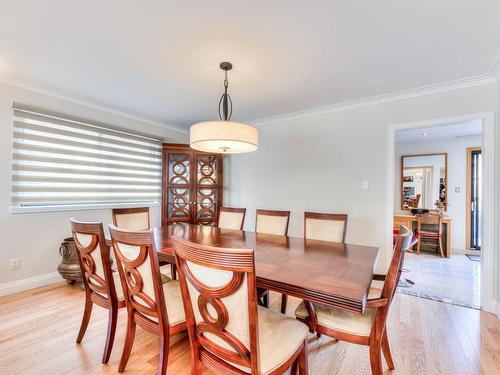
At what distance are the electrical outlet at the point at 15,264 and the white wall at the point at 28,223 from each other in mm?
27

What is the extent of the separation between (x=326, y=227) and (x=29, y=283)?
3.31 meters

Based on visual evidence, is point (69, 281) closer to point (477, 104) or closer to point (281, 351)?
point (281, 351)

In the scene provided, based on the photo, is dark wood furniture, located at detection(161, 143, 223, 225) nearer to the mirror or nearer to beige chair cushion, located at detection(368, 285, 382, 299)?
beige chair cushion, located at detection(368, 285, 382, 299)

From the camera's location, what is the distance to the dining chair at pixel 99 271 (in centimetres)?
151

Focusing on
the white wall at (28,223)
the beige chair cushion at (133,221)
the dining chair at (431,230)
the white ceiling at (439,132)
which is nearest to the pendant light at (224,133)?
the beige chair cushion at (133,221)

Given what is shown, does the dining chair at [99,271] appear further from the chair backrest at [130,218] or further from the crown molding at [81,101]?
the crown molding at [81,101]

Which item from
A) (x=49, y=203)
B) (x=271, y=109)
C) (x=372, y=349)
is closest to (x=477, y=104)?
(x=271, y=109)

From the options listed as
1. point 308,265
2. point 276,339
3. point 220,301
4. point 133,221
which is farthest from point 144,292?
point 133,221

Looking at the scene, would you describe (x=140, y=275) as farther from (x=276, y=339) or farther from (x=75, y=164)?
(x=75, y=164)

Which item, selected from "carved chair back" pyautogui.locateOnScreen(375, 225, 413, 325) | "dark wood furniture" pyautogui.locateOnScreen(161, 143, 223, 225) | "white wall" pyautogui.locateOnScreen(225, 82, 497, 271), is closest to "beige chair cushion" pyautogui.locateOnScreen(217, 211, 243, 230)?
"white wall" pyautogui.locateOnScreen(225, 82, 497, 271)

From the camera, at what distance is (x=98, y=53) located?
2027mm

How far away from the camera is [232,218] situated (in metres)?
2.96

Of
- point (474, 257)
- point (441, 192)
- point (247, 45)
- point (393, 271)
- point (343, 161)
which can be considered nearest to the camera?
point (393, 271)

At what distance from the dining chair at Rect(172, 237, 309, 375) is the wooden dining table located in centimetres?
25
